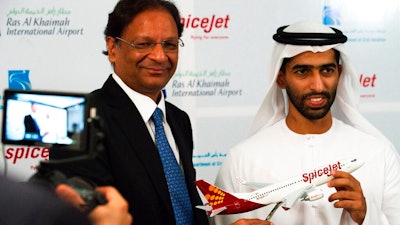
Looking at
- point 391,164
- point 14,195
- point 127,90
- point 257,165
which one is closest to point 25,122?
point 14,195

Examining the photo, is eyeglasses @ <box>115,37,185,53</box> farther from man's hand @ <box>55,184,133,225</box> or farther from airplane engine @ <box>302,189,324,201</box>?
man's hand @ <box>55,184,133,225</box>

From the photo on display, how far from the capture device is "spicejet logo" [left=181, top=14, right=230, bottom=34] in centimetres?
397

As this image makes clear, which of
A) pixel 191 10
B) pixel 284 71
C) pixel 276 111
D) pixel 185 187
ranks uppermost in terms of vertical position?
pixel 191 10

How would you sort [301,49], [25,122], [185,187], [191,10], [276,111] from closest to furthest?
[25,122]
[185,187]
[301,49]
[276,111]
[191,10]

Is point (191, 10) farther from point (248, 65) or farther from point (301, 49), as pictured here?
point (301, 49)

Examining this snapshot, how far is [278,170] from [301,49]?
569 mm

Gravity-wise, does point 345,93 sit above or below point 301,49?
below

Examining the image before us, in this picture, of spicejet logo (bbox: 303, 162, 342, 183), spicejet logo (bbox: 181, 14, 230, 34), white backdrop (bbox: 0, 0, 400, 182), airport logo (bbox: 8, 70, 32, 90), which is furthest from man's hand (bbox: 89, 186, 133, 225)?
spicejet logo (bbox: 181, 14, 230, 34)

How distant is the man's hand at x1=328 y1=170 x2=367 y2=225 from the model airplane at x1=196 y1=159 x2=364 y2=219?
5 centimetres

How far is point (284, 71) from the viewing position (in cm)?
301

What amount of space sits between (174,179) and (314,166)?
751mm

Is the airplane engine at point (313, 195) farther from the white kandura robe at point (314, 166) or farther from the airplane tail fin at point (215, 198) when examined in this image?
the airplane tail fin at point (215, 198)

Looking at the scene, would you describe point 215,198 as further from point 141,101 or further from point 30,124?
point 30,124

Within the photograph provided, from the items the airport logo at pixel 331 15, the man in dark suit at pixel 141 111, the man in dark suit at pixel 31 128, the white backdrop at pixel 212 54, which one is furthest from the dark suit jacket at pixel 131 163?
the airport logo at pixel 331 15
